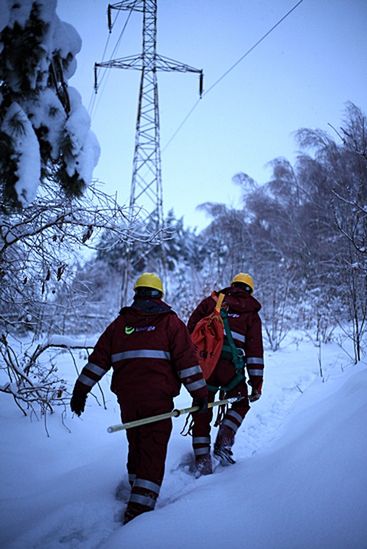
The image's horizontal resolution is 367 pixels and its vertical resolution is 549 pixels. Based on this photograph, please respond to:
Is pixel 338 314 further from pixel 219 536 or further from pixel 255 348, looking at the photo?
pixel 219 536

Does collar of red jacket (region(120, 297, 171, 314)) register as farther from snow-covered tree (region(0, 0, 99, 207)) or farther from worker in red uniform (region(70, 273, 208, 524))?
snow-covered tree (region(0, 0, 99, 207))

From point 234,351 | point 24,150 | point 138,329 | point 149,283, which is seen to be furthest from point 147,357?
point 24,150

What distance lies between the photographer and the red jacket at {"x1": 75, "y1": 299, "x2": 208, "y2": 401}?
2389 mm

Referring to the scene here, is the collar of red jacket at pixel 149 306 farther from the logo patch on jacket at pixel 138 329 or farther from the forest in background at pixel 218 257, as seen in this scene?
the forest in background at pixel 218 257

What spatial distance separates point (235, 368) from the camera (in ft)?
10.8

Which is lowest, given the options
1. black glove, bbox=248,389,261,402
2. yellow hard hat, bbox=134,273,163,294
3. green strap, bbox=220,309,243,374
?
black glove, bbox=248,389,261,402

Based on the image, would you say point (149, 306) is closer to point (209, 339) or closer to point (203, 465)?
point (209, 339)

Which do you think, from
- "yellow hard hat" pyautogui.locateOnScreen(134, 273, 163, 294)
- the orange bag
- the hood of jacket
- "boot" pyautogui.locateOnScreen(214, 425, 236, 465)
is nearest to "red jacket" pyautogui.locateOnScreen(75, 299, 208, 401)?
"yellow hard hat" pyautogui.locateOnScreen(134, 273, 163, 294)

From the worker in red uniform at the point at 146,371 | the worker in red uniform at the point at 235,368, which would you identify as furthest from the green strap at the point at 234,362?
the worker in red uniform at the point at 146,371

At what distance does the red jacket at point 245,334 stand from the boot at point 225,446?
0.46 m

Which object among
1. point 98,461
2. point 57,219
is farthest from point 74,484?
point 57,219

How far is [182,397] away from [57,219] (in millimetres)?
3591

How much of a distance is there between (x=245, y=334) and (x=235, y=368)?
0.36 meters

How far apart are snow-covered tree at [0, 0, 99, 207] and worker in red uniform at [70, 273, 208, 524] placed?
1.17m
